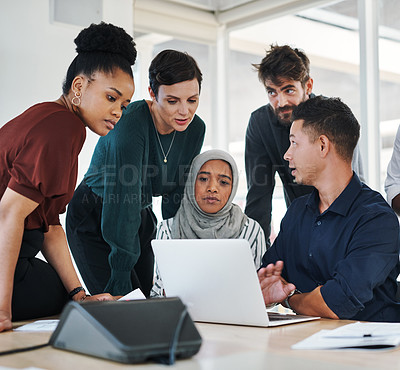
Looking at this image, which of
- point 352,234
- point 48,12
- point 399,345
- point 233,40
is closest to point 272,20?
point 233,40

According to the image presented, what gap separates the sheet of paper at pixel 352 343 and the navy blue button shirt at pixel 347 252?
19.7 inches

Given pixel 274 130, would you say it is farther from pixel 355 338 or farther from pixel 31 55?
pixel 355 338

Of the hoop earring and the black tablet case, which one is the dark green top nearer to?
the hoop earring

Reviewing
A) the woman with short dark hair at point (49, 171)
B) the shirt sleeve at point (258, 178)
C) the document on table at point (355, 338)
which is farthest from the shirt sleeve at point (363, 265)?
the shirt sleeve at point (258, 178)

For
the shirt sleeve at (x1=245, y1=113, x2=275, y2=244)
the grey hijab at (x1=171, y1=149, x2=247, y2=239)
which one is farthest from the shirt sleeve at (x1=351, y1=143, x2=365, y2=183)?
the grey hijab at (x1=171, y1=149, x2=247, y2=239)

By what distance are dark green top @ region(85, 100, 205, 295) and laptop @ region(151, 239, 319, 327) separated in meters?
1.04

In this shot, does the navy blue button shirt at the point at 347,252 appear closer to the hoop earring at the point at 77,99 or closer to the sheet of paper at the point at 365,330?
the sheet of paper at the point at 365,330

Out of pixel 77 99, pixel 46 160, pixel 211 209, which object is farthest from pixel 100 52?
pixel 211 209

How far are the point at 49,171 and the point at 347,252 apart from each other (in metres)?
0.84

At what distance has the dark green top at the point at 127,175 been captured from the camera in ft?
7.66

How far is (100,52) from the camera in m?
1.73

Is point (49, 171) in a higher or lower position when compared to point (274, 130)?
lower

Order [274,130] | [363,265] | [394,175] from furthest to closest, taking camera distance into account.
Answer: [274,130] → [394,175] → [363,265]

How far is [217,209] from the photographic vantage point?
2475mm
